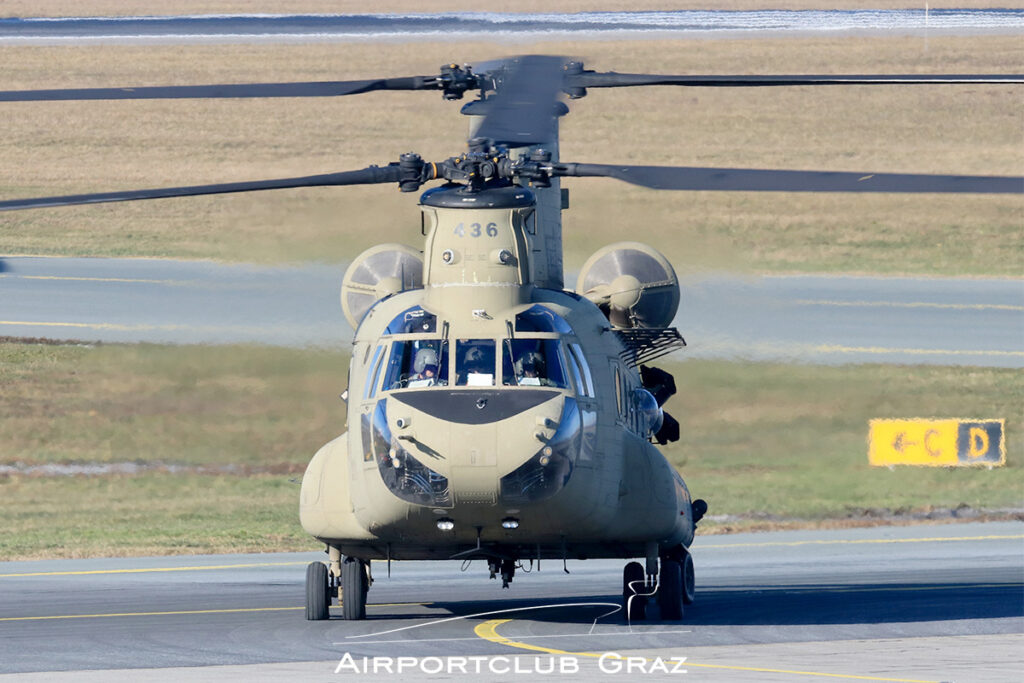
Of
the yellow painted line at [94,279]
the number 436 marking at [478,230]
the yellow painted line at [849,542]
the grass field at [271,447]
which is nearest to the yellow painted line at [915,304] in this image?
the grass field at [271,447]

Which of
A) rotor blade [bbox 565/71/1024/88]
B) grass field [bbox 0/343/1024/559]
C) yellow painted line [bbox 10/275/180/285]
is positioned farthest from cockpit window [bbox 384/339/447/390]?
yellow painted line [bbox 10/275/180/285]

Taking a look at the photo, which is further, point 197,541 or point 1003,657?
point 197,541

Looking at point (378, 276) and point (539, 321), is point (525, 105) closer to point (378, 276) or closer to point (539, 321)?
point (539, 321)

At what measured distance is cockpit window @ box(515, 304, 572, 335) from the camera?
658 inches

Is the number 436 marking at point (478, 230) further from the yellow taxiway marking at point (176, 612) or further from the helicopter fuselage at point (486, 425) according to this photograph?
the yellow taxiway marking at point (176, 612)

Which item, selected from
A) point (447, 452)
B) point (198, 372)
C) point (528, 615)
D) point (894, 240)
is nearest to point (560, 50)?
point (894, 240)

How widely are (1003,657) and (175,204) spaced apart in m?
33.9

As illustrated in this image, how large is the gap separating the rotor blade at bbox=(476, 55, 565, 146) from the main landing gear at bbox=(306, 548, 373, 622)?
193 inches

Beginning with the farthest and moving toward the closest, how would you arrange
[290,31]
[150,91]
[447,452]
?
1. [290,31]
2. [150,91]
3. [447,452]

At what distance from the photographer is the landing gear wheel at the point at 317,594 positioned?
18.4 metres

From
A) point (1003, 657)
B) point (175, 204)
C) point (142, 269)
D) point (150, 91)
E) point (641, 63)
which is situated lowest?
point (1003, 657)

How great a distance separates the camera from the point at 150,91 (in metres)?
16.9

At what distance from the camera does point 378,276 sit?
19.7 metres

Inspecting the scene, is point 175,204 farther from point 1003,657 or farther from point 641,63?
point 1003,657
